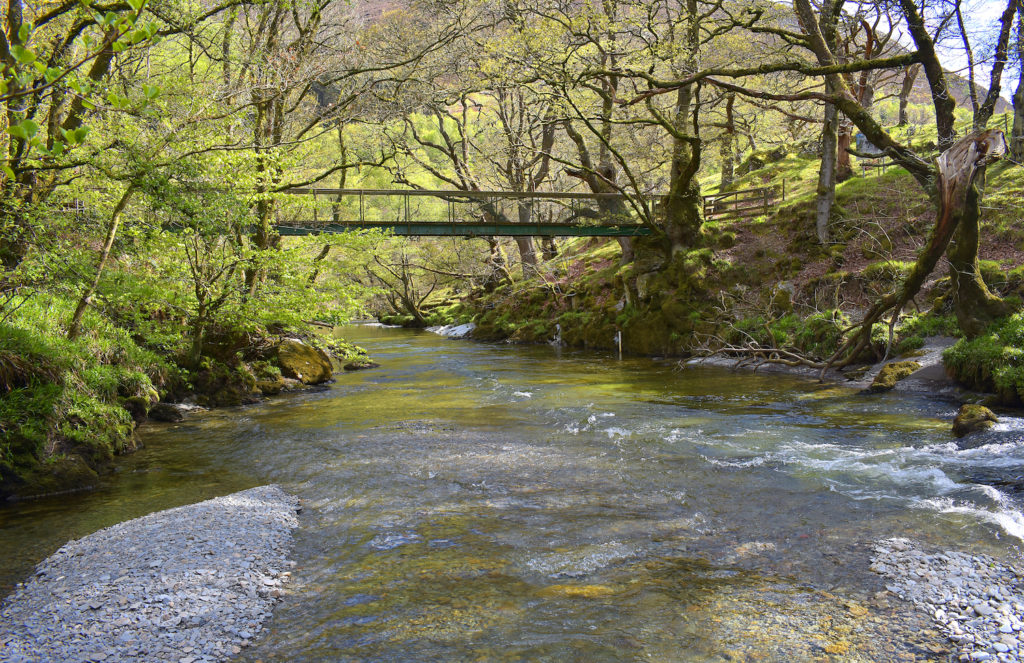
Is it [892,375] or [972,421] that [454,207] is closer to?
[892,375]

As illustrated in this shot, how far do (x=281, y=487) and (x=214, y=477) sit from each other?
1.08 meters

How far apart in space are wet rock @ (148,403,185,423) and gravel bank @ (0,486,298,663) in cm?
567

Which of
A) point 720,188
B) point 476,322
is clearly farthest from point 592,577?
point 720,188


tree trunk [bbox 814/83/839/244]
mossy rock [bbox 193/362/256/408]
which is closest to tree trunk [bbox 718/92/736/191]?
tree trunk [bbox 814/83/839/244]

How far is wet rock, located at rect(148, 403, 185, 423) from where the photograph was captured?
36.1ft

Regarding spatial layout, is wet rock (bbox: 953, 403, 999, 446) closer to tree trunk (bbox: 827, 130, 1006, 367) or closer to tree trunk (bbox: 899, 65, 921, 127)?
tree trunk (bbox: 827, 130, 1006, 367)

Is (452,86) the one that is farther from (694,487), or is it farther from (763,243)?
(694,487)

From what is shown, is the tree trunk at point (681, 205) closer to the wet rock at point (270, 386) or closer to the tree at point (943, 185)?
the tree at point (943, 185)

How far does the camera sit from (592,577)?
4801mm

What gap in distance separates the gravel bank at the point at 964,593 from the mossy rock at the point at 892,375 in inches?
304

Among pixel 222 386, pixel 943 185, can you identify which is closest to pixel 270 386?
pixel 222 386

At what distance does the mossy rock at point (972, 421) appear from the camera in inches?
317

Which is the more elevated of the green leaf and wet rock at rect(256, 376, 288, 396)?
the green leaf

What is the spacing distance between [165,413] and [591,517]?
27.9 ft
